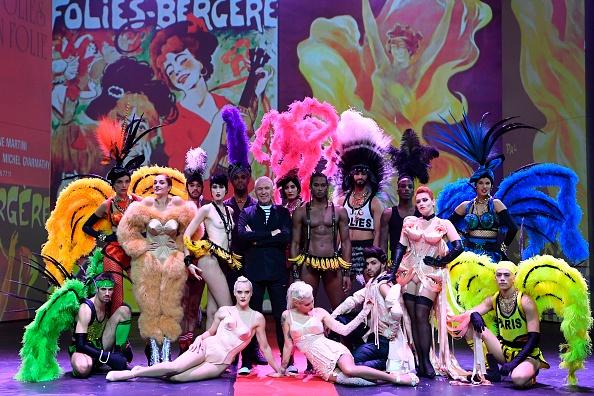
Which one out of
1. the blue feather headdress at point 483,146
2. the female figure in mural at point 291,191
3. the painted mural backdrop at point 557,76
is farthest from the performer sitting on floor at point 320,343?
the painted mural backdrop at point 557,76

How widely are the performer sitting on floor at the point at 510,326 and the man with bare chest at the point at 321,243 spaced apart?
1.11m

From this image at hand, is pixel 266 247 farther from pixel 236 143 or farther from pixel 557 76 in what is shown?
pixel 557 76

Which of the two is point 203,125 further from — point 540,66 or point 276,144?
point 540,66

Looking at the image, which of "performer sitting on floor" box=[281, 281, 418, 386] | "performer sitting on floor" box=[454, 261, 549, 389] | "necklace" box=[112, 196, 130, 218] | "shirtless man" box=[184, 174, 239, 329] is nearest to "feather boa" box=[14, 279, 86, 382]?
"necklace" box=[112, 196, 130, 218]

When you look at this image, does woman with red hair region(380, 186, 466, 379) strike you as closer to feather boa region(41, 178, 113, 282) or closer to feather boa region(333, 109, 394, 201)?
feather boa region(333, 109, 394, 201)

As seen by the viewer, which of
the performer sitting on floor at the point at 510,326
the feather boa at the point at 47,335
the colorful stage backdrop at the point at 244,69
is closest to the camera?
the performer sitting on floor at the point at 510,326

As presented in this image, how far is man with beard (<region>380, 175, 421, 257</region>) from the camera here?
7078 mm

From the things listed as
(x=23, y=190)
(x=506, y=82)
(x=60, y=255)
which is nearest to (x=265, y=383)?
(x=60, y=255)

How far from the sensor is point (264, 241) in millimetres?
6496

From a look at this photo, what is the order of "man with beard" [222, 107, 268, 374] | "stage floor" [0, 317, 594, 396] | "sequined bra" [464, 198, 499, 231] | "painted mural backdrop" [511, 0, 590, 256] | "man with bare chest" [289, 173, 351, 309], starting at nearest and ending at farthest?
"stage floor" [0, 317, 594, 396]
"man with beard" [222, 107, 268, 374]
"man with bare chest" [289, 173, 351, 309]
"sequined bra" [464, 198, 499, 231]
"painted mural backdrop" [511, 0, 590, 256]

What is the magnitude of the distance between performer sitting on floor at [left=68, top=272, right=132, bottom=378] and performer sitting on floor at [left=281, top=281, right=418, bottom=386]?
4.37ft

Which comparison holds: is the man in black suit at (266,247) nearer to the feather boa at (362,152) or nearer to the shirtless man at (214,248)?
the shirtless man at (214,248)

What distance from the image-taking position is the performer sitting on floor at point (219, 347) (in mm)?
5895

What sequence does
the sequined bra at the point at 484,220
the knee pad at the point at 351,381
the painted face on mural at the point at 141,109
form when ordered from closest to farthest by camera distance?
1. the knee pad at the point at 351,381
2. the sequined bra at the point at 484,220
3. the painted face on mural at the point at 141,109
